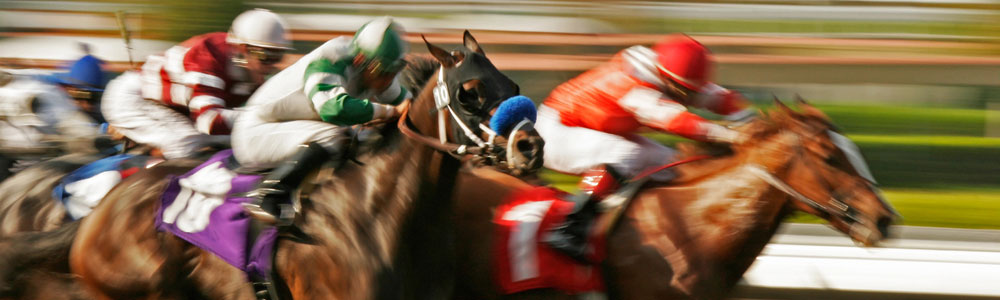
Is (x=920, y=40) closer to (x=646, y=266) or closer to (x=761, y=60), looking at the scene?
(x=761, y=60)

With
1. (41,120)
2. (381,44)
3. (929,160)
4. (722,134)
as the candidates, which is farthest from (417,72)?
(929,160)

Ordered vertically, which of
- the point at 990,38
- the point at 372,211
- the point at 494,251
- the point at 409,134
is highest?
the point at 409,134

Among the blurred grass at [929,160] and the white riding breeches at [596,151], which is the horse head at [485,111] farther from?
the blurred grass at [929,160]

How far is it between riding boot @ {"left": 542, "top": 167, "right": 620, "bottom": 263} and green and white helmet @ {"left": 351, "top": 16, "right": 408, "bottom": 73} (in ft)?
3.13

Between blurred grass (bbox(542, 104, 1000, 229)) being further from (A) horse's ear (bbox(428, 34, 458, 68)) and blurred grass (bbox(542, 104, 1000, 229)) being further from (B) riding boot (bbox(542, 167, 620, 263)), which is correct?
(A) horse's ear (bbox(428, 34, 458, 68))

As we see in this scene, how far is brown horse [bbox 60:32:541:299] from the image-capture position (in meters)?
3.74

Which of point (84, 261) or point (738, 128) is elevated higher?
point (738, 128)

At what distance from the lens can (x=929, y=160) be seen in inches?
456

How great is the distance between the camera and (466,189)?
4652mm

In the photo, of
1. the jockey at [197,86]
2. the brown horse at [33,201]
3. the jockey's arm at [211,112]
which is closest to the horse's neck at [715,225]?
the jockey at [197,86]

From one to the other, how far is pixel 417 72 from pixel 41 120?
3.20m

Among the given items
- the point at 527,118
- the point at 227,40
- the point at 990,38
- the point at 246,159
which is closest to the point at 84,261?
the point at 246,159

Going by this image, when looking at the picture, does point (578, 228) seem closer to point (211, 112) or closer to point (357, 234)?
point (357, 234)

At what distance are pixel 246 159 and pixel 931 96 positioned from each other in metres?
11.5
